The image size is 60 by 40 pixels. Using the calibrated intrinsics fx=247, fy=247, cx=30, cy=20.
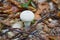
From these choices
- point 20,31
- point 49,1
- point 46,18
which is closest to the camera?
point 20,31

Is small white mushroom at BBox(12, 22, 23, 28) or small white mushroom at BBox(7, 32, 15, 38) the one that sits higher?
small white mushroom at BBox(12, 22, 23, 28)

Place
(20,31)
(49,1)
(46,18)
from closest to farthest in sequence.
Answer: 1. (20,31)
2. (46,18)
3. (49,1)

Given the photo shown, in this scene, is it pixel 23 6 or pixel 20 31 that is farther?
pixel 23 6

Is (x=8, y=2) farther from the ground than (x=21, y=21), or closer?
farther from the ground

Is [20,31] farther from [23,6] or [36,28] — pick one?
[23,6]

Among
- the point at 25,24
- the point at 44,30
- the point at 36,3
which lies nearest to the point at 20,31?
the point at 25,24

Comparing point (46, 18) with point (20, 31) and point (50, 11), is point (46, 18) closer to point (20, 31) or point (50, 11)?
point (50, 11)

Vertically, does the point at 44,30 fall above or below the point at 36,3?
below

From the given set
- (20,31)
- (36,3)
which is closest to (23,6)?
(36,3)

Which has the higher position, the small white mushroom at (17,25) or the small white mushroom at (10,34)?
the small white mushroom at (17,25)
